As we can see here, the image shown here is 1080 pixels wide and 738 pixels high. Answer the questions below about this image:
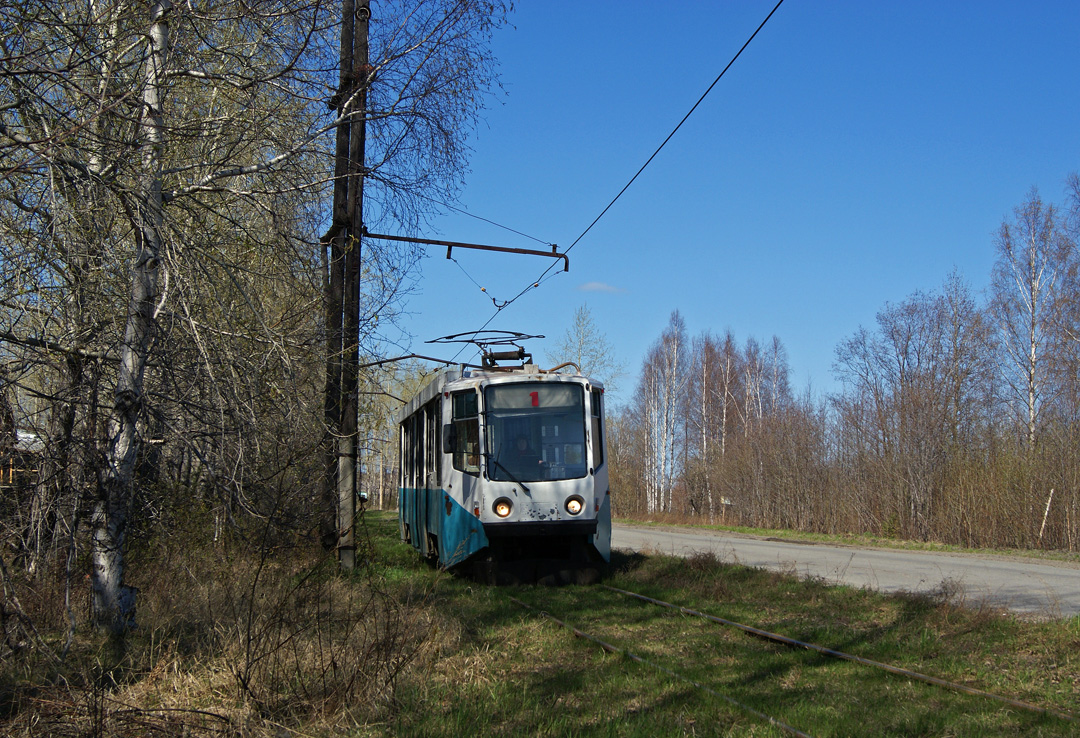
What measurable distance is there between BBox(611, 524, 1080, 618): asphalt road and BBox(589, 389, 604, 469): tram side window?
3308 millimetres

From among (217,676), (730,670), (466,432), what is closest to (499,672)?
(730,670)

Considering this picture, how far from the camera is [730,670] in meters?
6.90

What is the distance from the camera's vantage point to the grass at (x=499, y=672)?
513 cm

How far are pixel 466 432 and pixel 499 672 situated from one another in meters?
5.94

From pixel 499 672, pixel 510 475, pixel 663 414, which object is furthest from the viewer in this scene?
pixel 663 414

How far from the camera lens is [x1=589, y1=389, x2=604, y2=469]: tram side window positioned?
12.5m

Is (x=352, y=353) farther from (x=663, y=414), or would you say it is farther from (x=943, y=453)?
(x=663, y=414)

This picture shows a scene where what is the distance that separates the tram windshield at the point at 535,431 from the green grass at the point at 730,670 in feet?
6.27

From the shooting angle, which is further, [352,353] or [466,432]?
[466,432]

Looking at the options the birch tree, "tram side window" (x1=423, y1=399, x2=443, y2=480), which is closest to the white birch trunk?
the birch tree

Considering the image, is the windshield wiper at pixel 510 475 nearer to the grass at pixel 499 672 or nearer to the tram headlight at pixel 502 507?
the tram headlight at pixel 502 507

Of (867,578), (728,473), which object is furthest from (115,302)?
(728,473)

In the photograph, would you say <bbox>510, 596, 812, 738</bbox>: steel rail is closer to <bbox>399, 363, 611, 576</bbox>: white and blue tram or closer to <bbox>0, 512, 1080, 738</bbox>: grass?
<bbox>0, 512, 1080, 738</bbox>: grass

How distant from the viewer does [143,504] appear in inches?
328
